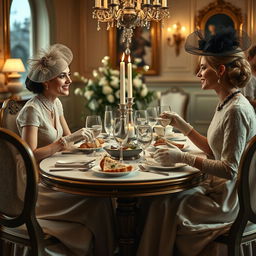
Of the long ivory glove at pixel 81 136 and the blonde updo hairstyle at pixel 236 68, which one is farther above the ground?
the blonde updo hairstyle at pixel 236 68

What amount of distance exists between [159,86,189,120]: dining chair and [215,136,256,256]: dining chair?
3229mm

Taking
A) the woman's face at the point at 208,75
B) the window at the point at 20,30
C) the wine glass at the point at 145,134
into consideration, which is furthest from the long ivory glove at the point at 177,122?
the window at the point at 20,30

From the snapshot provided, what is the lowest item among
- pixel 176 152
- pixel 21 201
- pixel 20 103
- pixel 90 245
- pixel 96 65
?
pixel 90 245

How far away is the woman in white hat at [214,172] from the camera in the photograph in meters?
2.21

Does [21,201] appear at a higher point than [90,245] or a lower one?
higher

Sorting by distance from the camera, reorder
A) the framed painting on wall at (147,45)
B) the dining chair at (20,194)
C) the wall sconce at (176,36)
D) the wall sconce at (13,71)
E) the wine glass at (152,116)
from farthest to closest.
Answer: the framed painting on wall at (147,45) → the wall sconce at (176,36) → the wall sconce at (13,71) → the wine glass at (152,116) → the dining chair at (20,194)

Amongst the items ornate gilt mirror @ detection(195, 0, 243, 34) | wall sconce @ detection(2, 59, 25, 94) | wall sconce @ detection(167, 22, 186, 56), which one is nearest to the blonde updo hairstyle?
wall sconce @ detection(2, 59, 25, 94)

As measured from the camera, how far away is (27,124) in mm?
2746

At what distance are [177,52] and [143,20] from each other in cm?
336

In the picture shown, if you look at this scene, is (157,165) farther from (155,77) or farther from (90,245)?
(155,77)

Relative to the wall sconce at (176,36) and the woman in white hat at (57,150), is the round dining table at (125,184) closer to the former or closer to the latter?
the woman in white hat at (57,150)

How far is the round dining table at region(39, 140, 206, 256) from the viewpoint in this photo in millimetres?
2078

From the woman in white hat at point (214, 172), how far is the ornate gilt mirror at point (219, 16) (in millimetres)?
4452

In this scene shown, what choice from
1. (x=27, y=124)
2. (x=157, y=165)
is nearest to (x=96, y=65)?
(x=27, y=124)
